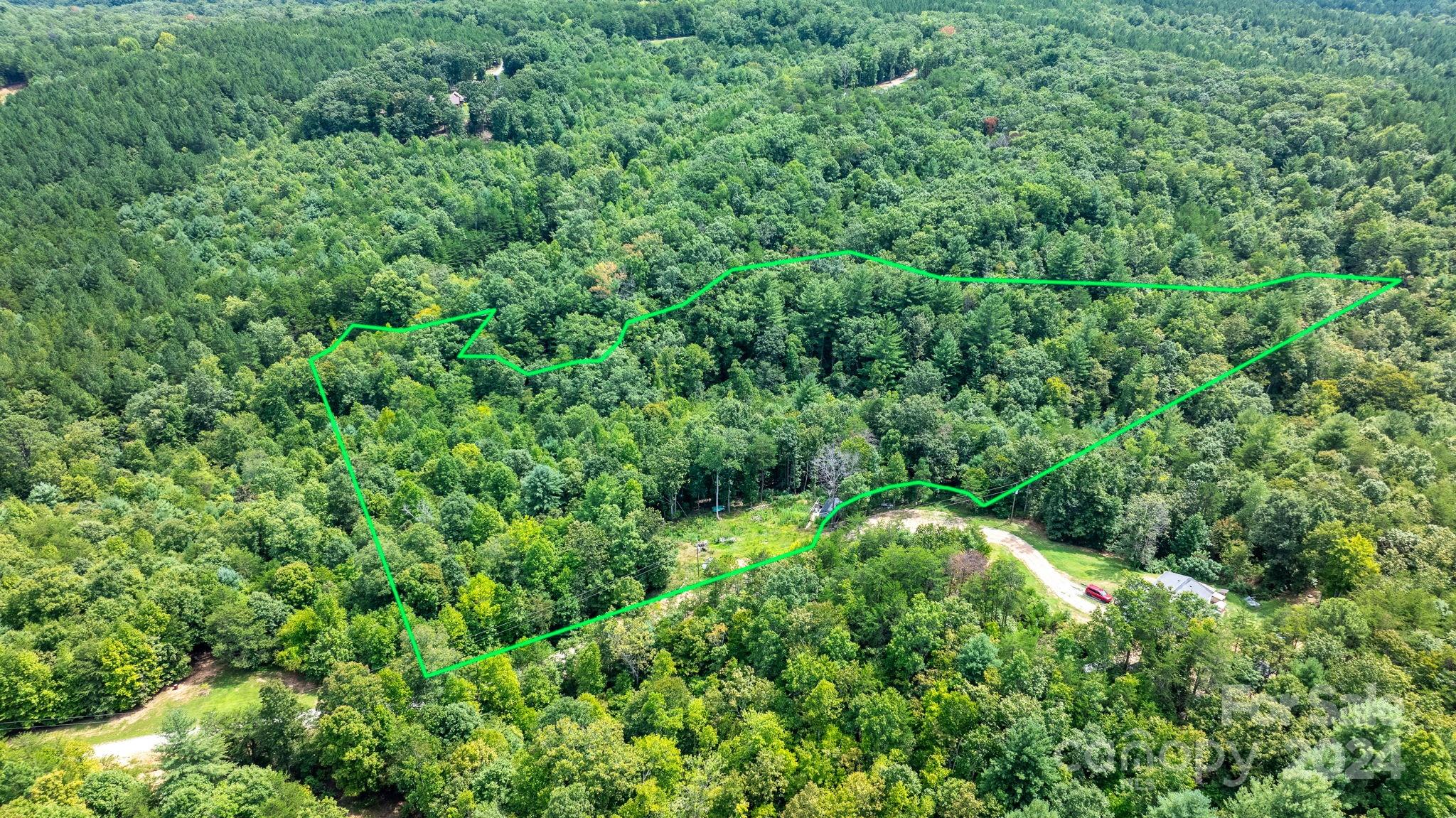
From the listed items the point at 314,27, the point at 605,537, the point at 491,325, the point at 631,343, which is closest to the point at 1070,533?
the point at 605,537

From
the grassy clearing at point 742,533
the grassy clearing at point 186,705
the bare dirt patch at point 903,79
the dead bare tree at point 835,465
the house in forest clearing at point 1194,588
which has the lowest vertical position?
the grassy clearing at point 742,533

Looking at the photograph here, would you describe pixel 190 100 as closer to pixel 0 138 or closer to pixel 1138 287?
pixel 0 138

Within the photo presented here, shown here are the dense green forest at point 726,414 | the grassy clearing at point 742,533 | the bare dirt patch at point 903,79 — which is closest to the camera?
the dense green forest at point 726,414

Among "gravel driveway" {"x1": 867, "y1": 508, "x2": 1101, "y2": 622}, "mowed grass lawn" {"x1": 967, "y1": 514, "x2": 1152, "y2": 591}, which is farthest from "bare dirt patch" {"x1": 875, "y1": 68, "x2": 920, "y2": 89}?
"mowed grass lawn" {"x1": 967, "y1": 514, "x2": 1152, "y2": 591}

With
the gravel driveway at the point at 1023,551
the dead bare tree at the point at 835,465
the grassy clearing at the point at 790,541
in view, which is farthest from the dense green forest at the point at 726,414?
the gravel driveway at the point at 1023,551

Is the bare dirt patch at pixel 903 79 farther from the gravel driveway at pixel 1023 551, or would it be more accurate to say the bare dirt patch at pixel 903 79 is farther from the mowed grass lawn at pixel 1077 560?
the mowed grass lawn at pixel 1077 560

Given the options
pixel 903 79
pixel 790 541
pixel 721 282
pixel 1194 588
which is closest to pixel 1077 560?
pixel 1194 588

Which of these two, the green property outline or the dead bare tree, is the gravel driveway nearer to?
the green property outline
